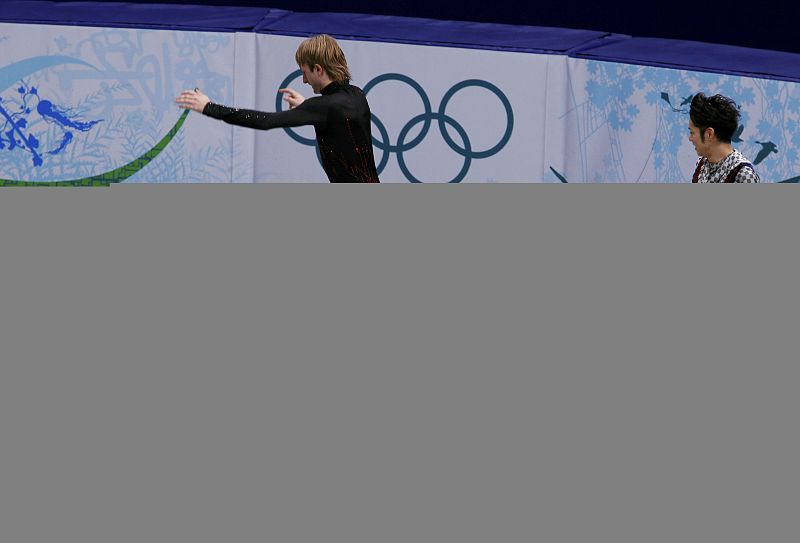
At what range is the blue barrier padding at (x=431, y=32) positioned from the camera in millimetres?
7969

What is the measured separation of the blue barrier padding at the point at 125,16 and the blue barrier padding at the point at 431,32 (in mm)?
268

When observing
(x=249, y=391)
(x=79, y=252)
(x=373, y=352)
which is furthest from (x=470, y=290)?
(x=79, y=252)

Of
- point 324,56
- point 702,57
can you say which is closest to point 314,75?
point 324,56

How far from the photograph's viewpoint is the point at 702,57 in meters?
7.80

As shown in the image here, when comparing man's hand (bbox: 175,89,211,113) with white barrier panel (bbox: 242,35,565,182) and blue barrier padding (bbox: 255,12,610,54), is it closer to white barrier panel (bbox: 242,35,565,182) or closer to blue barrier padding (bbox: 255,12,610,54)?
white barrier panel (bbox: 242,35,565,182)

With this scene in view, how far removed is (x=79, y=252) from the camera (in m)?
2.45

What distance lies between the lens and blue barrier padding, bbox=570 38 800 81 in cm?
756

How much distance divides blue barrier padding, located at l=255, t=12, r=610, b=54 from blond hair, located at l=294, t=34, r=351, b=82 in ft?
10.3

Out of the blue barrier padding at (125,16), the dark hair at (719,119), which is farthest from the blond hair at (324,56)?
the blue barrier padding at (125,16)

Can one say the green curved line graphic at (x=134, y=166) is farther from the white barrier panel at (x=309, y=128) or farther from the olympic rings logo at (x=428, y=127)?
the olympic rings logo at (x=428, y=127)

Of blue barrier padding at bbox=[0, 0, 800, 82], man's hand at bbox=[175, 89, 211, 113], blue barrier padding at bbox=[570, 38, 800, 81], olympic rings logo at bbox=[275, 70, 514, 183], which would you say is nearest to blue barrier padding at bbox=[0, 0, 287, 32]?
blue barrier padding at bbox=[0, 0, 800, 82]

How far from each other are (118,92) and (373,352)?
5.72 meters

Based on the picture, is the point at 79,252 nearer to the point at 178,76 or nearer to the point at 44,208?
the point at 44,208

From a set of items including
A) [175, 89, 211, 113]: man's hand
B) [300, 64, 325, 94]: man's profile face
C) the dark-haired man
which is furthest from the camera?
[300, 64, 325, 94]: man's profile face
